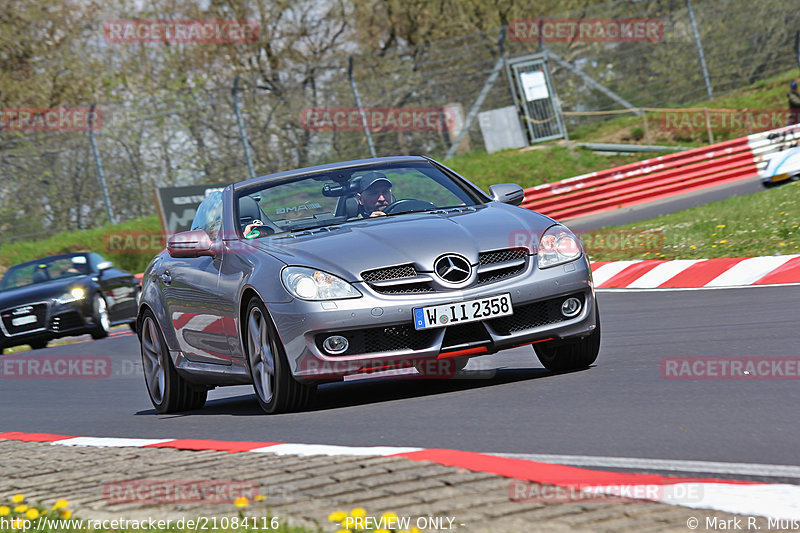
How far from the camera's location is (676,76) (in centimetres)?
3238

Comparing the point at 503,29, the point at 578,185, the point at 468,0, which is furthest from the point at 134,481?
the point at 468,0

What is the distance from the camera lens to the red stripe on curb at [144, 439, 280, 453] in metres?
5.50

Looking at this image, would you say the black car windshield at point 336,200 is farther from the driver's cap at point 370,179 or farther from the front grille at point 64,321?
the front grille at point 64,321

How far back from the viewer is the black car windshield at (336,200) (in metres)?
7.65

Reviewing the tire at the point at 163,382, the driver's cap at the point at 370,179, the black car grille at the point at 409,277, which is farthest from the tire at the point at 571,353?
the tire at the point at 163,382

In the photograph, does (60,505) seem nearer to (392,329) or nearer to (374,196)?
(392,329)

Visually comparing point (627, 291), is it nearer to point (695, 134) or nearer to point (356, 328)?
point (356, 328)

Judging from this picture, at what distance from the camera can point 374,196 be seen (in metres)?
7.81

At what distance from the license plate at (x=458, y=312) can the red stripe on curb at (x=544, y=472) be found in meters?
1.92

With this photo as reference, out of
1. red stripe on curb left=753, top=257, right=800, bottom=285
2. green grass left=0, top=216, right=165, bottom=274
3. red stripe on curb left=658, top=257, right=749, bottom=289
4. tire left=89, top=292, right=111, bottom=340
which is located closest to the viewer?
red stripe on curb left=753, top=257, right=800, bottom=285

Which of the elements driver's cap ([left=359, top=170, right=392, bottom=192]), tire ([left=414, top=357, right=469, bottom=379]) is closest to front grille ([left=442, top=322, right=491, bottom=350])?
tire ([left=414, top=357, right=469, bottom=379])

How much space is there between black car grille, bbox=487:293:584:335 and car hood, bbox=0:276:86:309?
1232 cm

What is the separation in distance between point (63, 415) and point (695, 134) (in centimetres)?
2569

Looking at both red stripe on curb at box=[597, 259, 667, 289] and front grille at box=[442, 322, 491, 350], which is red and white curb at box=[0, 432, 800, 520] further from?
red stripe on curb at box=[597, 259, 667, 289]
